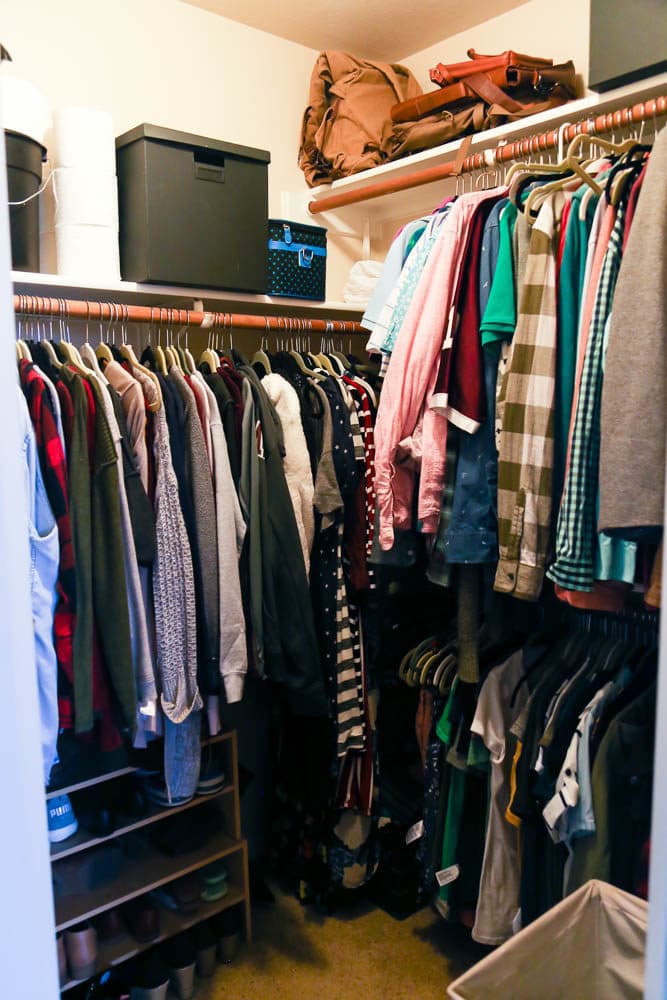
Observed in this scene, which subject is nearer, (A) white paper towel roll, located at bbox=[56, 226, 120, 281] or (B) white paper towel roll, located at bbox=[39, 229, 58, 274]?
(A) white paper towel roll, located at bbox=[56, 226, 120, 281]

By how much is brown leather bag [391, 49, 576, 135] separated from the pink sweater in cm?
44

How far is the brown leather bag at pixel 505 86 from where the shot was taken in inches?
73.6

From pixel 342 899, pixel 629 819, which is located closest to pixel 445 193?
pixel 629 819

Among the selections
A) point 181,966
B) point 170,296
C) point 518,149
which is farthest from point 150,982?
point 518,149

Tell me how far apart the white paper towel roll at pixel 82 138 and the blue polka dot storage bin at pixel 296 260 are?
508 mm

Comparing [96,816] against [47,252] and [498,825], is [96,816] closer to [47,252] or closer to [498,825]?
[498,825]

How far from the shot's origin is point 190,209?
75.4 inches

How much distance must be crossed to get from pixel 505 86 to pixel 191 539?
1379 mm

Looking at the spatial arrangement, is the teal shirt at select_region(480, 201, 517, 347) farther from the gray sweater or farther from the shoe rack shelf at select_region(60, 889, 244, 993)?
the shoe rack shelf at select_region(60, 889, 244, 993)

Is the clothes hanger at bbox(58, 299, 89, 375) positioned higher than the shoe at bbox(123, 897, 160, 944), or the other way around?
the clothes hanger at bbox(58, 299, 89, 375)

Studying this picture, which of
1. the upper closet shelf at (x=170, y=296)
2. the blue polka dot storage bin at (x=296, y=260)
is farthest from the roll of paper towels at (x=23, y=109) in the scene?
the blue polka dot storage bin at (x=296, y=260)

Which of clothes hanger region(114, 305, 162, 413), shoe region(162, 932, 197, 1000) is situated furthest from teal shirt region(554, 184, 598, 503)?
shoe region(162, 932, 197, 1000)

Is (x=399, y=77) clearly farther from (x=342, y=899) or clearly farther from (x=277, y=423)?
(x=342, y=899)

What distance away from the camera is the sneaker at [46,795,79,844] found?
6.00 feet
